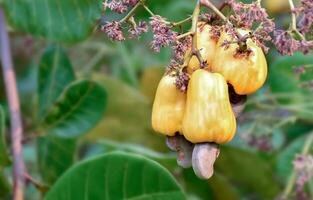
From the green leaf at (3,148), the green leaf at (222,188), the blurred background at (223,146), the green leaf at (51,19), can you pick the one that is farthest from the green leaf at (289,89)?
the green leaf at (3,148)

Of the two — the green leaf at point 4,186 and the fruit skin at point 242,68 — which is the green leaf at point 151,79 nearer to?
the green leaf at point 4,186

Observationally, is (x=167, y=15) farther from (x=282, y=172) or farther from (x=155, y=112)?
(x=155, y=112)

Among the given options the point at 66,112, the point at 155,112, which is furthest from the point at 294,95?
the point at 155,112

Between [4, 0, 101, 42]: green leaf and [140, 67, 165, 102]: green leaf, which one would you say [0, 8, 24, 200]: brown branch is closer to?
[4, 0, 101, 42]: green leaf

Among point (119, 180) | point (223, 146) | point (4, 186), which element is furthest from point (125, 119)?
point (119, 180)

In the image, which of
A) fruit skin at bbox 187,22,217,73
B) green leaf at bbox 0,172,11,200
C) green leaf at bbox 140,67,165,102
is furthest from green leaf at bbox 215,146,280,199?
fruit skin at bbox 187,22,217,73

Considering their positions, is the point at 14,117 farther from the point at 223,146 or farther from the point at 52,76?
the point at 223,146

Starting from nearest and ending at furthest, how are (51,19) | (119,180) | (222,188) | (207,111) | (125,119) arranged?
(207,111), (119,180), (51,19), (222,188), (125,119)
